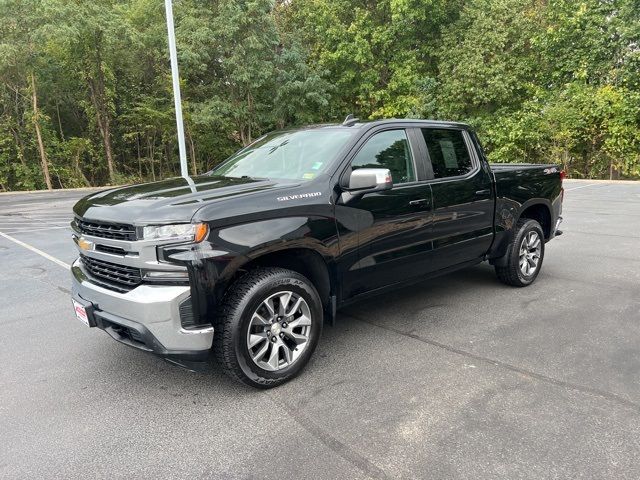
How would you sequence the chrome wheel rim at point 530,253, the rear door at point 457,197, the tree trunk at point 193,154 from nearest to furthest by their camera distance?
the rear door at point 457,197 < the chrome wheel rim at point 530,253 < the tree trunk at point 193,154

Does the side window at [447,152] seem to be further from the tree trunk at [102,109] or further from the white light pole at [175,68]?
the tree trunk at [102,109]

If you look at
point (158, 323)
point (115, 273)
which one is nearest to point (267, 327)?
point (158, 323)

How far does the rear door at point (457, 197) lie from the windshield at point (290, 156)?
3.20 feet

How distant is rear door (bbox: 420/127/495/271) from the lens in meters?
4.37

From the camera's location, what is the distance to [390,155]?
4102 millimetres

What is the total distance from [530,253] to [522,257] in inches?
6.8

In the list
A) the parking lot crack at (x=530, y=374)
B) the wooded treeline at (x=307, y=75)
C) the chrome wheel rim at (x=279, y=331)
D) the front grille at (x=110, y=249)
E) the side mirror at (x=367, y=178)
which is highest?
the wooded treeline at (x=307, y=75)

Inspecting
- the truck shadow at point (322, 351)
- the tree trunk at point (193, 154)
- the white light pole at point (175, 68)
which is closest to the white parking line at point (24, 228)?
the white light pole at point (175, 68)

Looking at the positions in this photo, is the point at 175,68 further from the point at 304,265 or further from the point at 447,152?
the point at 304,265

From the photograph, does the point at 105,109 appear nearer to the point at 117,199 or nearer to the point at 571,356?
the point at 117,199

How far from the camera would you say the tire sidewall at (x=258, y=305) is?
3.05 m

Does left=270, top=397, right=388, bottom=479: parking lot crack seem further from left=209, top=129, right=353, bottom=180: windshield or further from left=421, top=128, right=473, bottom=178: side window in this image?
left=421, top=128, right=473, bottom=178: side window

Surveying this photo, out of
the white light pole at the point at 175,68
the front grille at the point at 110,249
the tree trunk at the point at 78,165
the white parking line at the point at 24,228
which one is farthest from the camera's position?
the tree trunk at the point at 78,165

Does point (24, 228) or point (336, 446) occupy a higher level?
point (24, 228)
